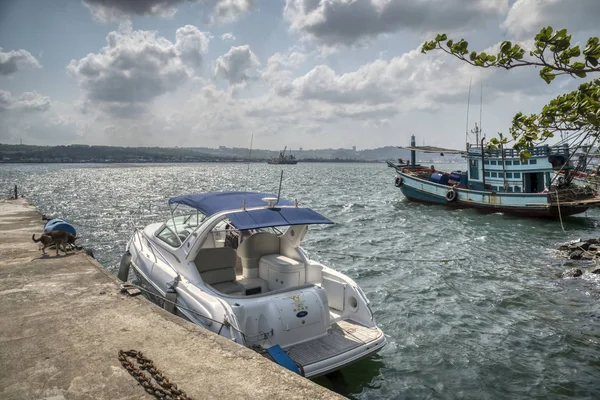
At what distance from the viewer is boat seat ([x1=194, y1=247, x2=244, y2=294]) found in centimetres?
799

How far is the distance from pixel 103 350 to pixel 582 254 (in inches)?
697

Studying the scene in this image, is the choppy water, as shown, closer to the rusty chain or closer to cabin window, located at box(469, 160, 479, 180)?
the rusty chain

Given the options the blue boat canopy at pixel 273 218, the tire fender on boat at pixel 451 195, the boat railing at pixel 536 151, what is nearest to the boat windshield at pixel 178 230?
the blue boat canopy at pixel 273 218

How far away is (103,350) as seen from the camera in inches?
207

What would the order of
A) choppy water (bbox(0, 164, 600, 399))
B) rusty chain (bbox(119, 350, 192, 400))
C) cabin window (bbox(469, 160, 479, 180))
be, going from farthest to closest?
cabin window (bbox(469, 160, 479, 180)) < choppy water (bbox(0, 164, 600, 399)) < rusty chain (bbox(119, 350, 192, 400))

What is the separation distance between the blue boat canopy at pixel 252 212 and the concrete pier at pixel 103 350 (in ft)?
6.82

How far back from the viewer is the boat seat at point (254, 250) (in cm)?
855

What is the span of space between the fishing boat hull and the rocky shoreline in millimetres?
7479

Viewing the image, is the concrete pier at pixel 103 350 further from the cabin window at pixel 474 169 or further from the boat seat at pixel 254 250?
the cabin window at pixel 474 169

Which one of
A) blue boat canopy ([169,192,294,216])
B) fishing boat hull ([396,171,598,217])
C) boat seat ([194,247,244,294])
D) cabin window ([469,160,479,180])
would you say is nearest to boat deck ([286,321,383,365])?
boat seat ([194,247,244,294])

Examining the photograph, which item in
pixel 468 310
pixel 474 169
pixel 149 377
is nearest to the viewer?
pixel 149 377

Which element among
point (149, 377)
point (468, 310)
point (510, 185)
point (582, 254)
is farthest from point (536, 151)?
point (149, 377)

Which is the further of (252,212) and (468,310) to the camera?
(468,310)

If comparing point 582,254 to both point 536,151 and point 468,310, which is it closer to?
point 468,310
